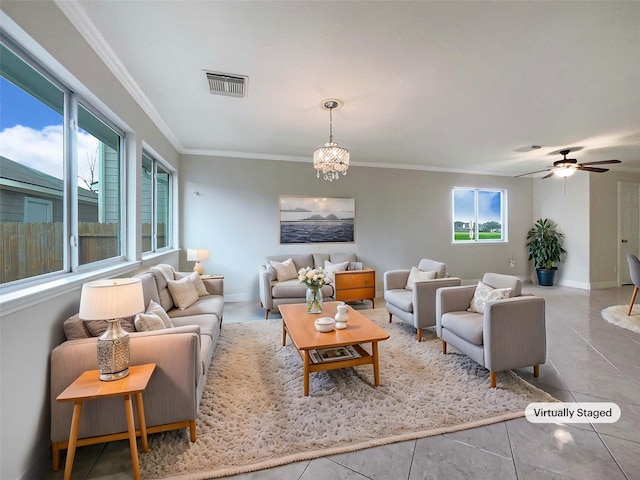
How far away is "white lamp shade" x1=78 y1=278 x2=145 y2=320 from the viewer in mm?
1529

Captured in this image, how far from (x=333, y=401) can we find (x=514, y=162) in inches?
234

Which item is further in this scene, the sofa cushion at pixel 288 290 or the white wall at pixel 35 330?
the sofa cushion at pixel 288 290

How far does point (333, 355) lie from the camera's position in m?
2.47

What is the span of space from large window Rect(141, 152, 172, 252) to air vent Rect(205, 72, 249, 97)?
1.49 m

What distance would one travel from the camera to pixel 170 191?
4.83 m

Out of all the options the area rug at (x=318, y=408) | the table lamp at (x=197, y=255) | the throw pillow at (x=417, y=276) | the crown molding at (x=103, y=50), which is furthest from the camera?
the table lamp at (x=197, y=255)

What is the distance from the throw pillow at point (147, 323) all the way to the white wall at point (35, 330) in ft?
1.34

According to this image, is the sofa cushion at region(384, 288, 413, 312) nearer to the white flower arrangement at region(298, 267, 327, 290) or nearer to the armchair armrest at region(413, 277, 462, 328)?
the armchair armrest at region(413, 277, 462, 328)

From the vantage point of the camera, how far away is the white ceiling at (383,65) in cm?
184

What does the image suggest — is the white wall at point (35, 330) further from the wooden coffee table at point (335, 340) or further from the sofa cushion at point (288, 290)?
the sofa cushion at point (288, 290)

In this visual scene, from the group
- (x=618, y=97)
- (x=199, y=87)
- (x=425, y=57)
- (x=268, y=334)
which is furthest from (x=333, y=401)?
(x=618, y=97)

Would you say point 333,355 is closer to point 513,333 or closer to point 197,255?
point 513,333

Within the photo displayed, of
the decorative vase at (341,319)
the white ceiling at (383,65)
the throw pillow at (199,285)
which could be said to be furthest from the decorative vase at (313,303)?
the white ceiling at (383,65)

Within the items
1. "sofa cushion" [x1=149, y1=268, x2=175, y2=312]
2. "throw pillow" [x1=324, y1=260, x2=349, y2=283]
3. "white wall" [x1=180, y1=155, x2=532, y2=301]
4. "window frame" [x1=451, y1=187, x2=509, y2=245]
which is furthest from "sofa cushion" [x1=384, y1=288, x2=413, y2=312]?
"window frame" [x1=451, y1=187, x2=509, y2=245]
